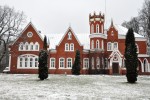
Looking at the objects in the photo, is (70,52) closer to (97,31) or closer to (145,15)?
(97,31)

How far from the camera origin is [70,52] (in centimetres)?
5153

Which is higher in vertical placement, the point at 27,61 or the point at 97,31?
the point at 97,31

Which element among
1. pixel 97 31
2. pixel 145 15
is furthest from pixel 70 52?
pixel 145 15

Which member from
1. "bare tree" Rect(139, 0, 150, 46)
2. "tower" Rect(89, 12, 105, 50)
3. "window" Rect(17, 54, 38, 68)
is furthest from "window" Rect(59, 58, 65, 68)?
"bare tree" Rect(139, 0, 150, 46)

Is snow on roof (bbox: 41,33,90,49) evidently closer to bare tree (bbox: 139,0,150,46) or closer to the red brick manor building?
the red brick manor building

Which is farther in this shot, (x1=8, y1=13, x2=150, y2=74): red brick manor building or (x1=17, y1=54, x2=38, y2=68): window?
(x1=17, y1=54, x2=38, y2=68): window

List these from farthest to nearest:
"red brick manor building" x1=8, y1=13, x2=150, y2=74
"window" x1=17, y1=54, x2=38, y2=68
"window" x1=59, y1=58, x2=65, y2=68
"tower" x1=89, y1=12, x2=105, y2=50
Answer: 1. "tower" x1=89, y1=12, x2=105, y2=50
2. "window" x1=59, y1=58, x2=65, y2=68
3. "window" x1=17, y1=54, x2=38, y2=68
4. "red brick manor building" x1=8, y1=13, x2=150, y2=74

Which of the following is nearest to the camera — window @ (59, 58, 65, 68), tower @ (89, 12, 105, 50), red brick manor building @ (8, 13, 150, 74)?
red brick manor building @ (8, 13, 150, 74)

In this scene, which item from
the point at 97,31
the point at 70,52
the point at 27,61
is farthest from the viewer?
the point at 97,31

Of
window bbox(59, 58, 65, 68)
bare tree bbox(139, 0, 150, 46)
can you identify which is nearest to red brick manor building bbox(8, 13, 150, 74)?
window bbox(59, 58, 65, 68)

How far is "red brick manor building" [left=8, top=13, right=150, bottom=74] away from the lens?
50.9 metres

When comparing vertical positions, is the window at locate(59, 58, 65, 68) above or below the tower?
below

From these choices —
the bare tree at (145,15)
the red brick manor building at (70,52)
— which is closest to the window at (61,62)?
the red brick manor building at (70,52)

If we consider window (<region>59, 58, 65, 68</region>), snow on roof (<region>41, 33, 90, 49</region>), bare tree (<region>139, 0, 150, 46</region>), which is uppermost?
bare tree (<region>139, 0, 150, 46</region>)
